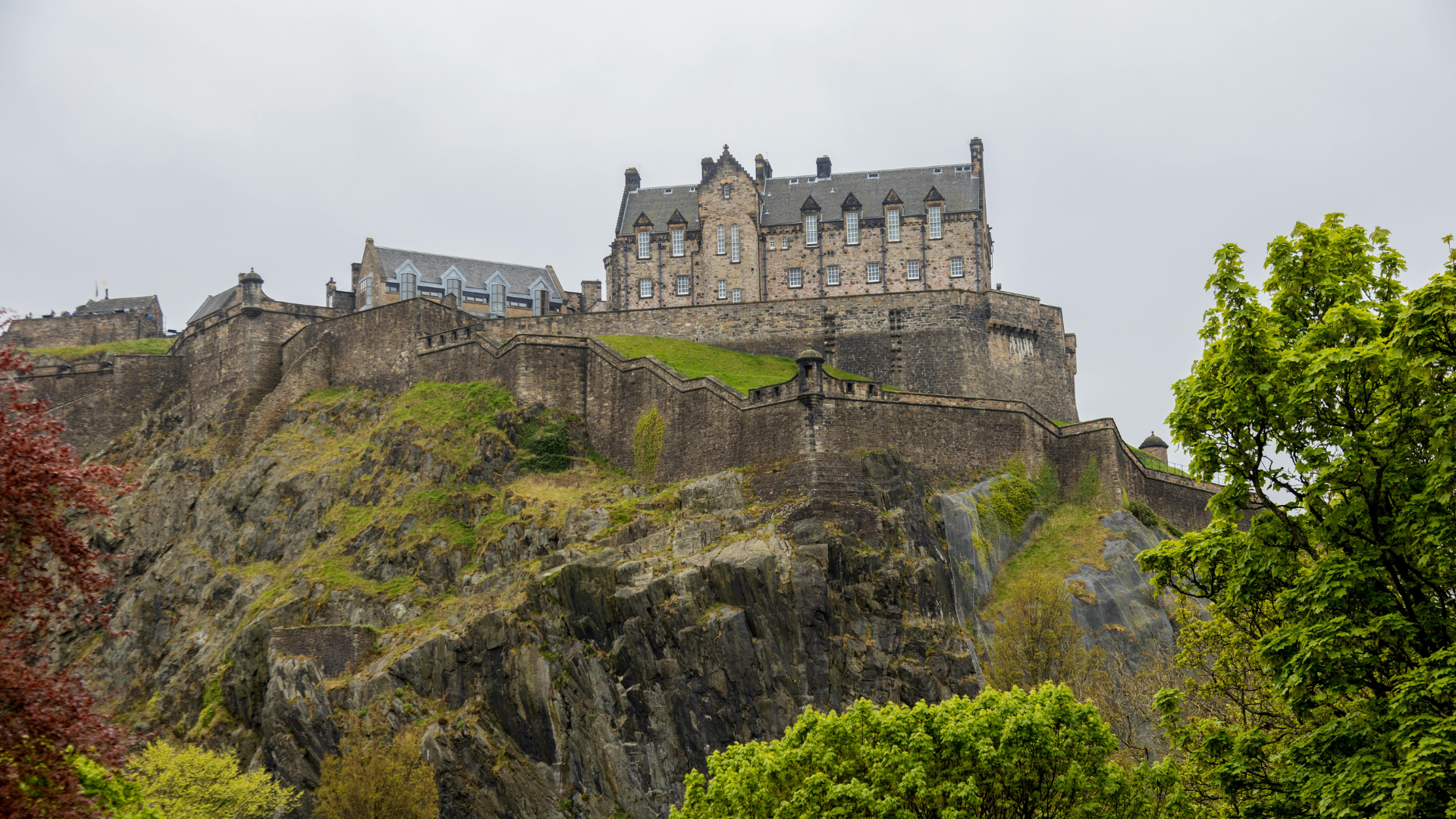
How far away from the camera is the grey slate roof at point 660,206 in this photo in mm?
71688

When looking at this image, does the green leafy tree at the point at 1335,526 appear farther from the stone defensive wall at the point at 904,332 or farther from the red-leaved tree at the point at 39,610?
the stone defensive wall at the point at 904,332

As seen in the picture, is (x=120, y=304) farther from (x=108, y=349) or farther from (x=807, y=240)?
(x=807, y=240)

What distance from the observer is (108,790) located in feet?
51.1

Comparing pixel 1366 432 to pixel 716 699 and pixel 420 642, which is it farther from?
pixel 420 642

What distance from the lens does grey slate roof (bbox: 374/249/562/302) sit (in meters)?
76.8

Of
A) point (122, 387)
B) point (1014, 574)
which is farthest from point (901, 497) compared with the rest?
point (122, 387)

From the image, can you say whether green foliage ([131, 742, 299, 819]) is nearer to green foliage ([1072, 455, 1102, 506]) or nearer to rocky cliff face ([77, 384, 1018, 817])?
rocky cliff face ([77, 384, 1018, 817])

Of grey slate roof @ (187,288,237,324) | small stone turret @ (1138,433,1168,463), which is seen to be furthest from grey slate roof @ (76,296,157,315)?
small stone turret @ (1138,433,1168,463)

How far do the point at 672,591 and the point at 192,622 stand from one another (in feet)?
67.8

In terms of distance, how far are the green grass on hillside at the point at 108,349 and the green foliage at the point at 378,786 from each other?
125 ft

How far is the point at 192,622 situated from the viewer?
1961 inches

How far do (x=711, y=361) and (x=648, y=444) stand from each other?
8.57 metres

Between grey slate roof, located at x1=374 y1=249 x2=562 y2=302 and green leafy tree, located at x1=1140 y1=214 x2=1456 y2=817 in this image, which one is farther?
grey slate roof, located at x1=374 y1=249 x2=562 y2=302

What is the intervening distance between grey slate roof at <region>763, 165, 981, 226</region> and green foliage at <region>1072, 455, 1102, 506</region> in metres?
22.7
